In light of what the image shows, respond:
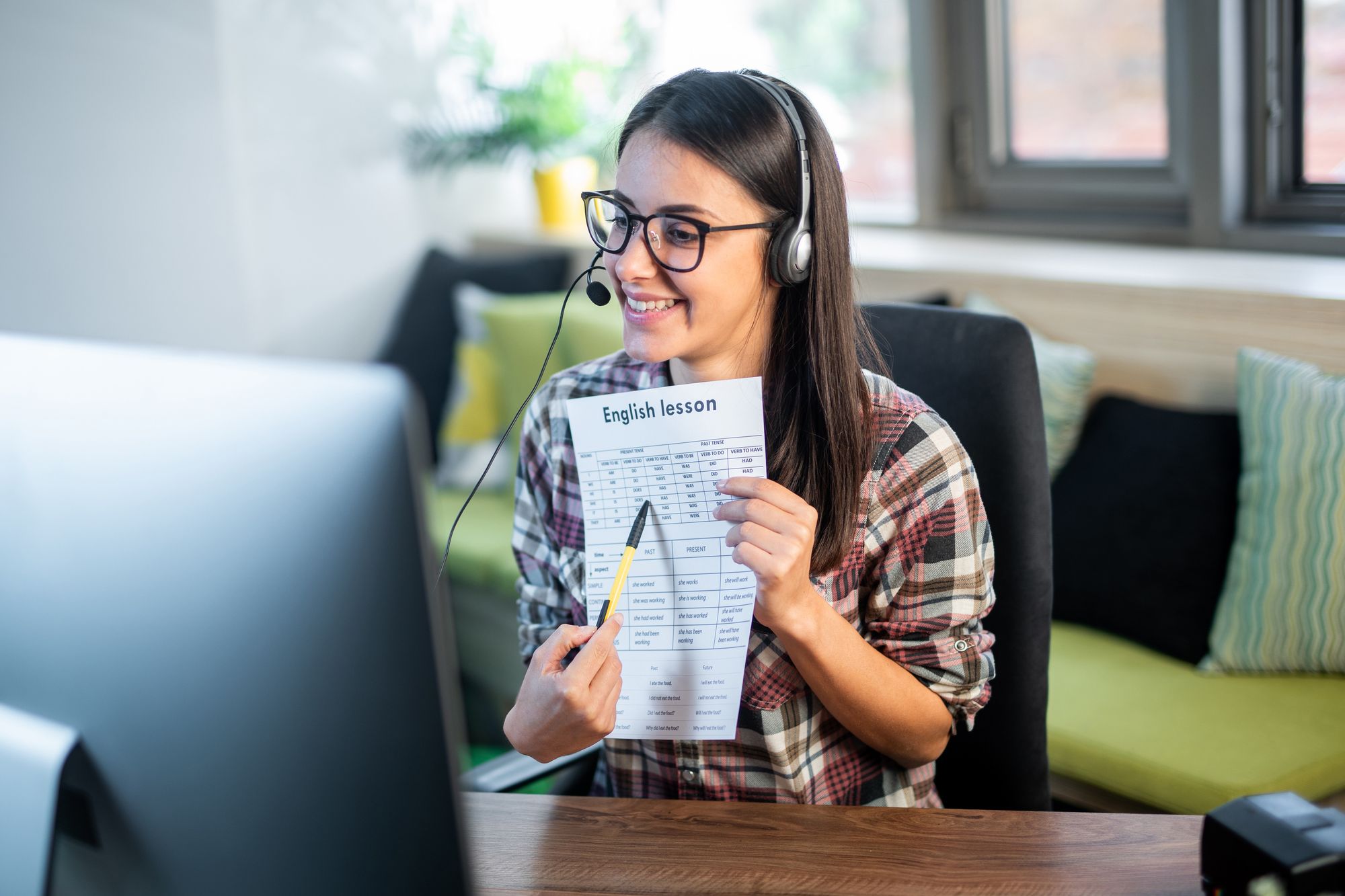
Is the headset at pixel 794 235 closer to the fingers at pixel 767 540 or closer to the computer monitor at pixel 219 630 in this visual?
the fingers at pixel 767 540

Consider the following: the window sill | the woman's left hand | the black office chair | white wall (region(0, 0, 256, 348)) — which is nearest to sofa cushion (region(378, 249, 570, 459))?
white wall (region(0, 0, 256, 348))

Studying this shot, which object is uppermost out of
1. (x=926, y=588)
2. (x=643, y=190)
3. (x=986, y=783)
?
(x=643, y=190)

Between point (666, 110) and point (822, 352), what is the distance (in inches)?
10.4

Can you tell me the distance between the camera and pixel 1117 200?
2672mm

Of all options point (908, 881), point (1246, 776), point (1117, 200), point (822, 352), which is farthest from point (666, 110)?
point (1117, 200)

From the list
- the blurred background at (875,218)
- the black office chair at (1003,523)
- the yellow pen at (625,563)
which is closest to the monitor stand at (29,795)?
the yellow pen at (625,563)

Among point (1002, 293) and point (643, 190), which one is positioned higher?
point (643, 190)

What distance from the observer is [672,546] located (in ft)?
3.11

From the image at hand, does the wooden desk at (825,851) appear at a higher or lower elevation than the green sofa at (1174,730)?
higher

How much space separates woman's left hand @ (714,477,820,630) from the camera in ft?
2.88

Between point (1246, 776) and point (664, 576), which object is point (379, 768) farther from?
point (1246, 776)

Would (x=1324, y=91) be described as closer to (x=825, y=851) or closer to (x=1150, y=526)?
(x=1150, y=526)

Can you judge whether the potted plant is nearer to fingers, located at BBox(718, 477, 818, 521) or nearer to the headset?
the headset

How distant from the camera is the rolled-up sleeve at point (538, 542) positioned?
3.86ft
